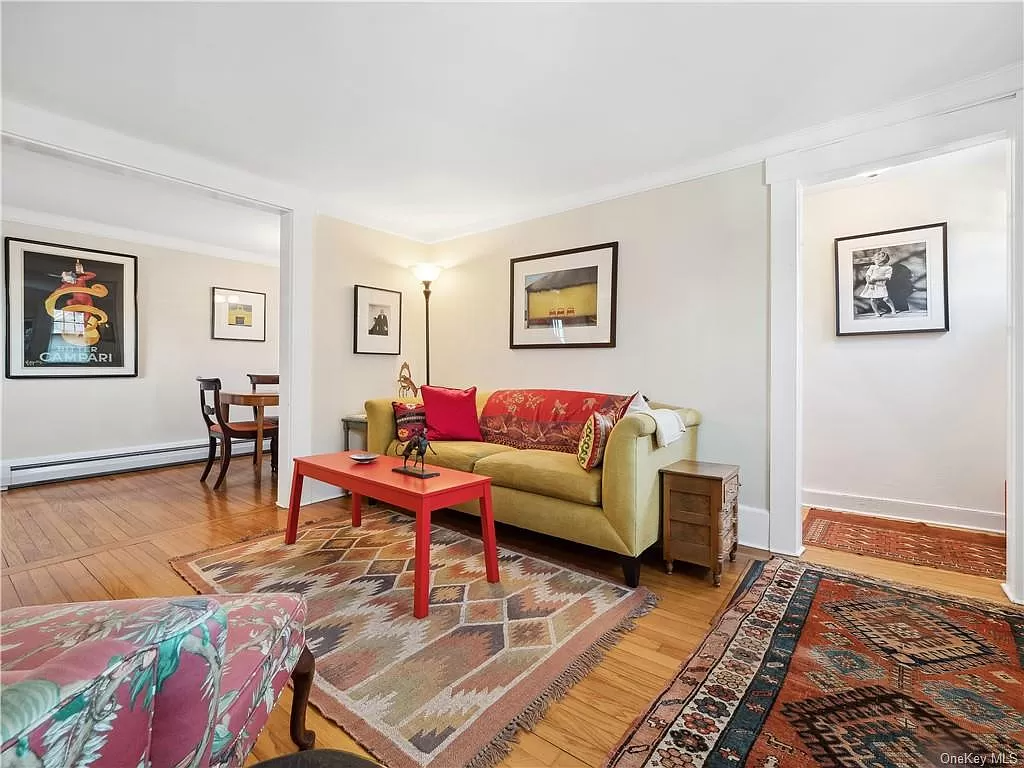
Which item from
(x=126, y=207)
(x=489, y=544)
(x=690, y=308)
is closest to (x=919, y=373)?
(x=690, y=308)

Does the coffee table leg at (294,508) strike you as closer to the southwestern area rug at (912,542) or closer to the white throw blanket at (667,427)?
the white throw blanket at (667,427)

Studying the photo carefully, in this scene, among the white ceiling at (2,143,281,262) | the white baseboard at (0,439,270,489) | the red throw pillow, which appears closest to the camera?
the white ceiling at (2,143,281,262)

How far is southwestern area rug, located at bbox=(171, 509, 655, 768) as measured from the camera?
1.38 meters

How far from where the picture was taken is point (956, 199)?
3156mm

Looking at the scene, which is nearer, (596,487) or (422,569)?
(422,569)

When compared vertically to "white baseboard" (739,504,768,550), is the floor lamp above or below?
above

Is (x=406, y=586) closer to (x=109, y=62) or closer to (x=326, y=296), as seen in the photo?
(x=326, y=296)

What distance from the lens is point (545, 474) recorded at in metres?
2.58

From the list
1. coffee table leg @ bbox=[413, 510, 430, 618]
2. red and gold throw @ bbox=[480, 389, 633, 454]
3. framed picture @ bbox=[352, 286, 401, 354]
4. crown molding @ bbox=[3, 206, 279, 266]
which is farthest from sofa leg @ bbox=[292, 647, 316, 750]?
crown molding @ bbox=[3, 206, 279, 266]

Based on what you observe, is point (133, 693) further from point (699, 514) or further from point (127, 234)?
point (127, 234)

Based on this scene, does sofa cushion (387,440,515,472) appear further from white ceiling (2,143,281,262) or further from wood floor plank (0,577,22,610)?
white ceiling (2,143,281,262)

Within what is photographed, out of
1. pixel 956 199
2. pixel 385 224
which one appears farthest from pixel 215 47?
pixel 956 199

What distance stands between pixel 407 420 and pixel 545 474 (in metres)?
1.36

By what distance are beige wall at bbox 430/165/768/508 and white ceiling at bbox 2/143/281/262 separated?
8.81 ft
